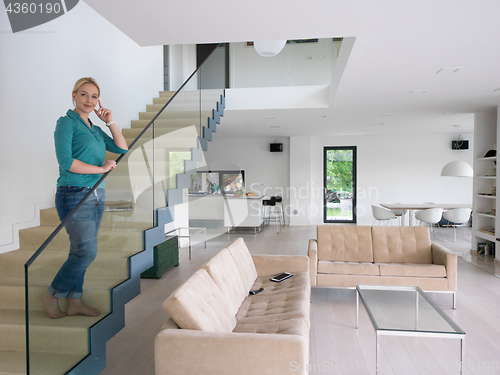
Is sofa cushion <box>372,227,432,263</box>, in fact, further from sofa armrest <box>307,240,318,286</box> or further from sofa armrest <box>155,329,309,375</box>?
sofa armrest <box>155,329,309,375</box>

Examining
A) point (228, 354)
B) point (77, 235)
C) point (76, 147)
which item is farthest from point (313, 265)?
point (76, 147)

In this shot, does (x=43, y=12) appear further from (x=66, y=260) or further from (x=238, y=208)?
(x=238, y=208)

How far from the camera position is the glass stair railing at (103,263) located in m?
1.79

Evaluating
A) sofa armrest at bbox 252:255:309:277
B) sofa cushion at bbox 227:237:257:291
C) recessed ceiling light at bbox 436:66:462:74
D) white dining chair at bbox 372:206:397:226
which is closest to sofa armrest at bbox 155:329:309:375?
sofa cushion at bbox 227:237:257:291

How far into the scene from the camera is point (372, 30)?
3184 mm

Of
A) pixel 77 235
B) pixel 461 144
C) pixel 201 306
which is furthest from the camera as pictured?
pixel 461 144

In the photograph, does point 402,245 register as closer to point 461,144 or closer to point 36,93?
point 36,93

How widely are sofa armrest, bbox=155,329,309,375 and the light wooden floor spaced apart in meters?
Answer: 0.90

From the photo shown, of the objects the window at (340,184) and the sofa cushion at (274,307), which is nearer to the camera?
the sofa cushion at (274,307)

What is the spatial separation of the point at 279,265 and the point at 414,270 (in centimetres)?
163

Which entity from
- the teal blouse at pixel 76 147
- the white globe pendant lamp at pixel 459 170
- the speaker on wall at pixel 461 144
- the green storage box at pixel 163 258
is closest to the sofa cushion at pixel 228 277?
the teal blouse at pixel 76 147

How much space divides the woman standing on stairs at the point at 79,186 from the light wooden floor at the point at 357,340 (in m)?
1.06

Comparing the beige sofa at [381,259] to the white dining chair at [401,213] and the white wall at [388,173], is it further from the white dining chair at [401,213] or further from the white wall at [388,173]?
the white wall at [388,173]

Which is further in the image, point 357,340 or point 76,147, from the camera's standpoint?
point 357,340
